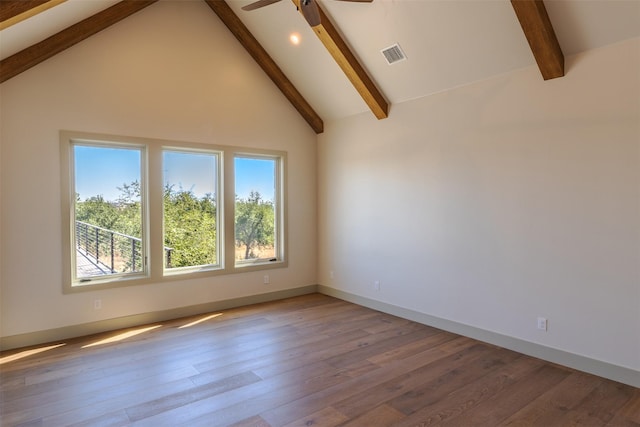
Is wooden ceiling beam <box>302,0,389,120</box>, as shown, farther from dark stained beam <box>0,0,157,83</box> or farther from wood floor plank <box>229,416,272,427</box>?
wood floor plank <box>229,416,272,427</box>

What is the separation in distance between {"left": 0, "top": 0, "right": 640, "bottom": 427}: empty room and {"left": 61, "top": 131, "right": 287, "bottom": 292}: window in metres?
0.03

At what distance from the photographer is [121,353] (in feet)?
12.0

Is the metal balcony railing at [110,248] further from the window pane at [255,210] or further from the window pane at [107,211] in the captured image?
the window pane at [255,210]

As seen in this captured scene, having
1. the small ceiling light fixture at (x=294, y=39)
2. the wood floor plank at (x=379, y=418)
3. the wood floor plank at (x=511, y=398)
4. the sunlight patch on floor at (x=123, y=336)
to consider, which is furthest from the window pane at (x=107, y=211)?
the wood floor plank at (x=511, y=398)

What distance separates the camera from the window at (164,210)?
13.9 feet

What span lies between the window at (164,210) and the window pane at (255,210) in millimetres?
15

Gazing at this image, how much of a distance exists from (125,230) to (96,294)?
810mm

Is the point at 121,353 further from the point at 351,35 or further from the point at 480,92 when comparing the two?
the point at 480,92

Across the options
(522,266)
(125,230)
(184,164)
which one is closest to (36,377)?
(125,230)

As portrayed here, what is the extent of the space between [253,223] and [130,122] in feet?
7.06

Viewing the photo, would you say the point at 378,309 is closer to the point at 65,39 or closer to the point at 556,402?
the point at 556,402

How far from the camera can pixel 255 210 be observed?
18.5ft

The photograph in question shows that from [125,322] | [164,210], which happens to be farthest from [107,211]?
[125,322]

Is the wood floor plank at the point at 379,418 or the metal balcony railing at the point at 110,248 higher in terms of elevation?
the metal balcony railing at the point at 110,248
